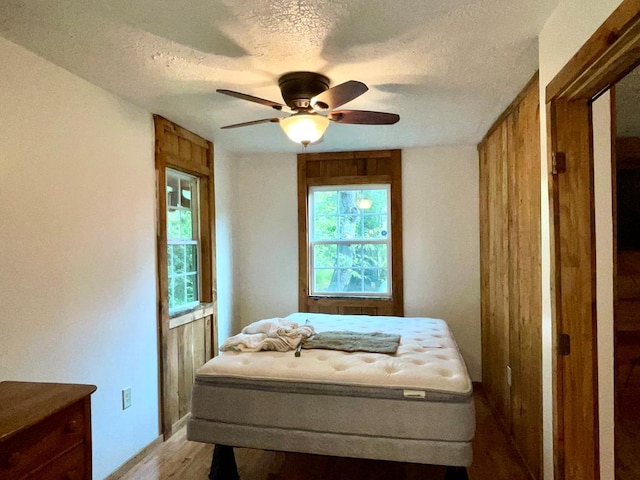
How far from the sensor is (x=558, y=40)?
5.78 feet

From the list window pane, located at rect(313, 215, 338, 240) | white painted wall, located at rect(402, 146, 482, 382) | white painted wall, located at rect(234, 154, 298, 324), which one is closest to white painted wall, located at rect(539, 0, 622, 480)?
white painted wall, located at rect(402, 146, 482, 382)

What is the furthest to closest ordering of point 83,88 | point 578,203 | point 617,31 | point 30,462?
point 83,88 → point 578,203 → point 30,462 → point 617,31

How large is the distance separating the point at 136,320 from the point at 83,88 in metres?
1.45

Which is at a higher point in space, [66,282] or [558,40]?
[558,40]

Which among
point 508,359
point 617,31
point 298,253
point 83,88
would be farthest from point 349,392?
point 298,253

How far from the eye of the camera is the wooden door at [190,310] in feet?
10.5

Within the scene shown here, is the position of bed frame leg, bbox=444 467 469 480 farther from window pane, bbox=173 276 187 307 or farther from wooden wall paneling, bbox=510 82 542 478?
window pane, bbox=173 276 187 307

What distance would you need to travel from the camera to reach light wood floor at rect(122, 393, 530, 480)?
264cm

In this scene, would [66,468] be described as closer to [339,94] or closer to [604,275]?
[339,94]

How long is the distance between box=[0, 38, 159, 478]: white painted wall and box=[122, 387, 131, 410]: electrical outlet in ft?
0.15

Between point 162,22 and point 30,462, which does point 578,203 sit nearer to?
point 162,22

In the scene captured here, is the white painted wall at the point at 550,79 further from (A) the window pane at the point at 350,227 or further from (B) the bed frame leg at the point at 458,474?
(A) the window pane at the point at 350,227

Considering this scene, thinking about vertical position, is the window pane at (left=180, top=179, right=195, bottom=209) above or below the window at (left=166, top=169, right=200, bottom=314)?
above

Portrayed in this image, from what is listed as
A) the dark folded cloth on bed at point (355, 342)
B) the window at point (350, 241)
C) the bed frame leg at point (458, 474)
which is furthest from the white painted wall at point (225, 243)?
the bed frame leg at point (458, 474)
